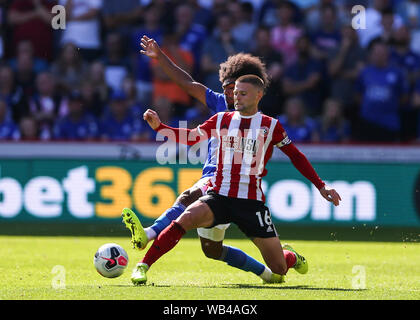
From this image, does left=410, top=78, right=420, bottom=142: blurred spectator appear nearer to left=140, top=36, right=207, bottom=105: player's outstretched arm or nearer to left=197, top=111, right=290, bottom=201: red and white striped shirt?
left=140, top=36, right=207, bottom=105: player's outstretched arm

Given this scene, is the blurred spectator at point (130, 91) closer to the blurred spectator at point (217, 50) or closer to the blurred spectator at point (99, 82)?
the blurred spectator at point (99, 82)

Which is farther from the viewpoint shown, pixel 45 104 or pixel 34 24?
pixel 34 24

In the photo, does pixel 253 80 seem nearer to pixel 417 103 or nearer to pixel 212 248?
pixel 212 248

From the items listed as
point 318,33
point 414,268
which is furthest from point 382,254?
point 318,33

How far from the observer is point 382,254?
10.7 metres

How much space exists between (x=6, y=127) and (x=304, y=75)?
5099 mm

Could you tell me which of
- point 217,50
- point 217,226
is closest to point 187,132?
point 217,226

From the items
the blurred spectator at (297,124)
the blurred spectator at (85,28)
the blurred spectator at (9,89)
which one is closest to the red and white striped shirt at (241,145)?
the blurred spectator at (297,124)

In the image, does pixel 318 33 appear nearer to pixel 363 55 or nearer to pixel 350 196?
pixel 363 55

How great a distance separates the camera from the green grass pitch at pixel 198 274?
6.71m

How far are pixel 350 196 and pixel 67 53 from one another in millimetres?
5502

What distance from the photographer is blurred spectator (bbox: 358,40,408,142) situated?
14703 millimetres

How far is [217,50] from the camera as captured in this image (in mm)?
15125

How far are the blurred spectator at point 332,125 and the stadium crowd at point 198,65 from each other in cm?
2
